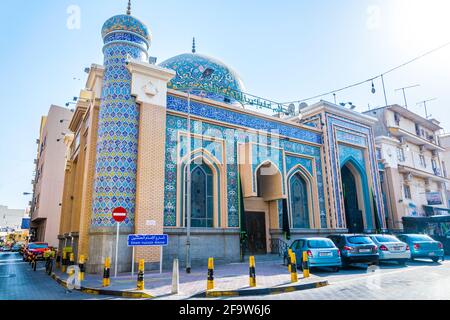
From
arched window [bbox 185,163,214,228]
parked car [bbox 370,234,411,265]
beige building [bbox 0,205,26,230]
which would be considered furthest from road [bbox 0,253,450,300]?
beige building [bbox 0,205,26,230]

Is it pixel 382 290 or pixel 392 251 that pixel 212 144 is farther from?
pixel 382 290

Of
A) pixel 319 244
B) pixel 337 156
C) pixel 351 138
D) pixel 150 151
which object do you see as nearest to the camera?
pixel 319 244

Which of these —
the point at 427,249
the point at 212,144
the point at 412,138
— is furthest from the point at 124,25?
the point at 412,138

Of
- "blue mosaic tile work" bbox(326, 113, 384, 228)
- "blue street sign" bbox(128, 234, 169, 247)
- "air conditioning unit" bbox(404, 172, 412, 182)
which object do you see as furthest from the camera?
"air conditioning unit" bbox(404, 172, 412, 182)

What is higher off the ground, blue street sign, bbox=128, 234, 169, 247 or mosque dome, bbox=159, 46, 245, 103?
mosque dome, bbox=159, 46, 245, 103

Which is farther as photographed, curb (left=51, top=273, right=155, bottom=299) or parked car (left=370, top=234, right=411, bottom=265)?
parked car (left=370, top=234, right=411, bottom=265)

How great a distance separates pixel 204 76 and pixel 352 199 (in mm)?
12715

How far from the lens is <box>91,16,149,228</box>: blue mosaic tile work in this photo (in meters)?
12.3

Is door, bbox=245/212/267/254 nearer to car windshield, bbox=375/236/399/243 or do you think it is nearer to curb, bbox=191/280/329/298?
car windshield, bbox=375/236/399/243

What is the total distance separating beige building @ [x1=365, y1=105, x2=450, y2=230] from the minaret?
19.7m

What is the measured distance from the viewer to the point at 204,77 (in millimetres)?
19297

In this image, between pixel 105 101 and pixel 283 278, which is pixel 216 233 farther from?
pixel 105 101

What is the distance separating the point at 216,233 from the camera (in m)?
14.5
